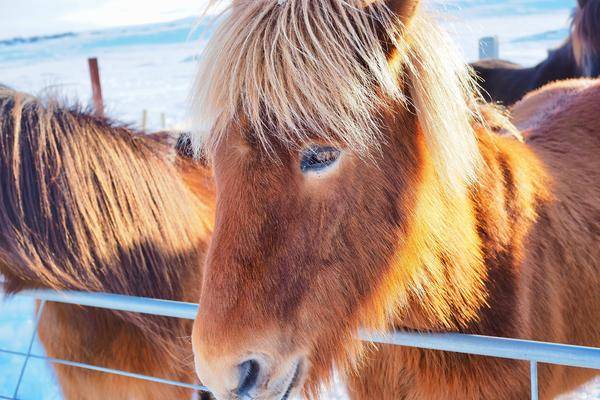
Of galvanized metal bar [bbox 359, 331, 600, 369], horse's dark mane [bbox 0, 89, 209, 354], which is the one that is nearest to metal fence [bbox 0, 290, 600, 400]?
galvanized metal bar [bbox 359, 331, 600, 369]

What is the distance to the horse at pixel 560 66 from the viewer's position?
4.82 m

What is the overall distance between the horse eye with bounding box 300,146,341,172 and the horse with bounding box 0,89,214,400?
3.21 feet

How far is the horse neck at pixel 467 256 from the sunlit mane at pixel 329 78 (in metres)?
0.13

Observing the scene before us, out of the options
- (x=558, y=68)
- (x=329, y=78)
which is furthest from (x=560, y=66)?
(x=329, y=78)

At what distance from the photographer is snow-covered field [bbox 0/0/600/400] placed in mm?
3754

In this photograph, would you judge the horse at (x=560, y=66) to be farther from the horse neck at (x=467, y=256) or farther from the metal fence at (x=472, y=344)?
the metal fence at (x=472, y=344)

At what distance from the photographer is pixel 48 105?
2.27m

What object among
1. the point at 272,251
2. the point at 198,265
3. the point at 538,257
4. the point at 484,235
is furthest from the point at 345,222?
the point at 198,265

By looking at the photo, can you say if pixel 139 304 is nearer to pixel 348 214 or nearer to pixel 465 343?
pixel 348 214

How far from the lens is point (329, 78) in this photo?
50.4 inches

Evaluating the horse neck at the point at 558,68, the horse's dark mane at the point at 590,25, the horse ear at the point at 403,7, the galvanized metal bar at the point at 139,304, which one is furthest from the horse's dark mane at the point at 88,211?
the horse neck at the point at 558,68

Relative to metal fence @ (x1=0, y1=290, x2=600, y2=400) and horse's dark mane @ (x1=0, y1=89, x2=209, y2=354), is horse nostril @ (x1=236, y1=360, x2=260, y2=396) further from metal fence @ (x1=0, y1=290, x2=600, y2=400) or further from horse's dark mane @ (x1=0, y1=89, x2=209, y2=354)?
horse's dark mane @ (x1=0, y1=89, x2=209, y2=354)

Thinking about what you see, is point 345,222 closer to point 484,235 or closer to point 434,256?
point 434,256

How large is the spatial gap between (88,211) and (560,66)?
498 cm
